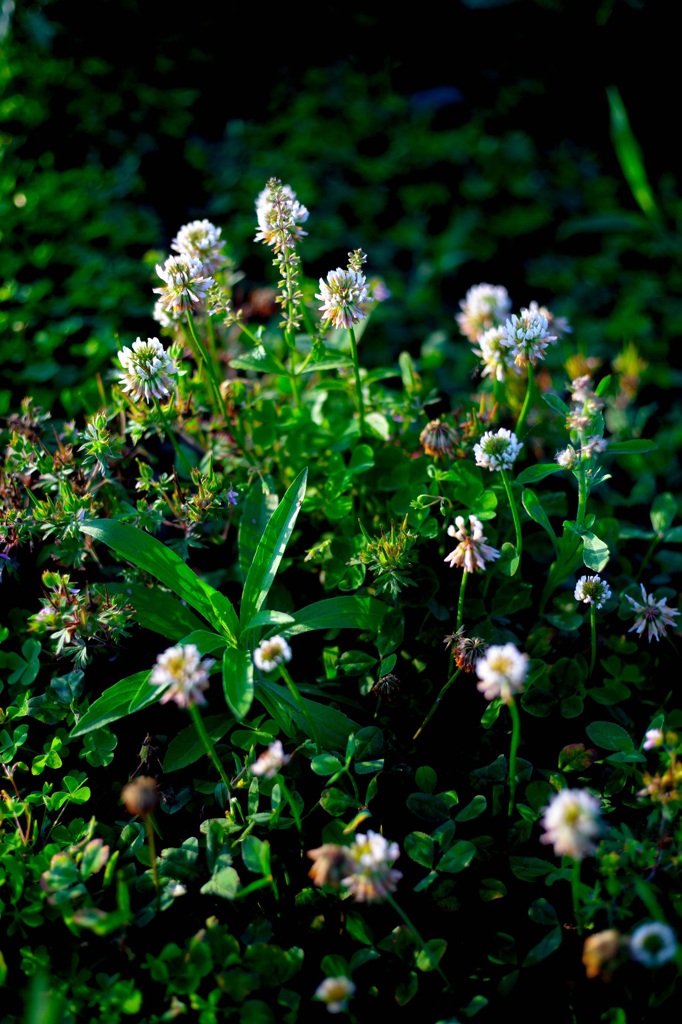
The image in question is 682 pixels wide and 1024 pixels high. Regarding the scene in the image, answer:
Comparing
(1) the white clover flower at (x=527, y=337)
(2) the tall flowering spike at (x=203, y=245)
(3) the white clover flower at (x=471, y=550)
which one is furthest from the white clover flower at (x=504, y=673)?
(2) the tall flowering spike at (x=203, y=245)

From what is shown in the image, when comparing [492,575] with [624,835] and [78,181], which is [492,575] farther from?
[78,181]

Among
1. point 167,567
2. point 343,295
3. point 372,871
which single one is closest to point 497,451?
point 343,295

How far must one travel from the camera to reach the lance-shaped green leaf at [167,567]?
6.20 ft

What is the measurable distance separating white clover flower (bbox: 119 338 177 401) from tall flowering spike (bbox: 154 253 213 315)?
0.12m

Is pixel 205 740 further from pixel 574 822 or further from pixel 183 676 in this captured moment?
pixel 574 822

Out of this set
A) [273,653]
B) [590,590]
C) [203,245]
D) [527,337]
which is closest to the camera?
[273,653]

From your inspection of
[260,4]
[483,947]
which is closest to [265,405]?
[483,947]

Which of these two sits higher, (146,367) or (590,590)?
(146,367)

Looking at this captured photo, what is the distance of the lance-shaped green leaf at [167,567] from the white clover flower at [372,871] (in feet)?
1.95

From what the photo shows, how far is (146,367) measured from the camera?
75.7 inches

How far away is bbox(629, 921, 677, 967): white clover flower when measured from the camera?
127cm

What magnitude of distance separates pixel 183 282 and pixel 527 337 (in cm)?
84

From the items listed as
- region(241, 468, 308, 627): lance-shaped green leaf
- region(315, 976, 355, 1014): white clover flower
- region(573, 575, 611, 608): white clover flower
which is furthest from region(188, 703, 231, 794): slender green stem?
region(573, 575, 611, 608): white clover flower

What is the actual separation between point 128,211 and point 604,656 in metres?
2.96
